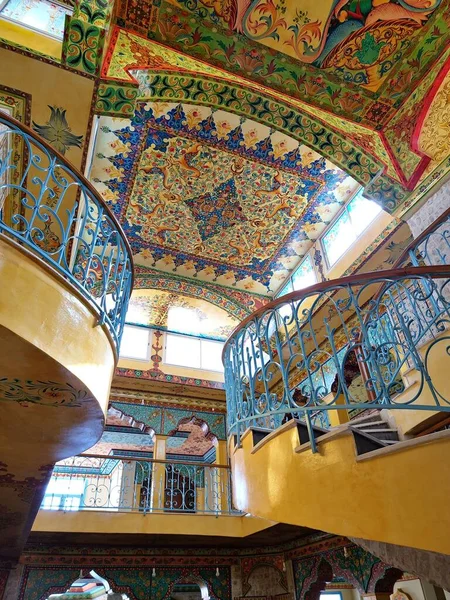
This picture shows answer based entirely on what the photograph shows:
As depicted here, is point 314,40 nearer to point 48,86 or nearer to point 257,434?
point 48,86

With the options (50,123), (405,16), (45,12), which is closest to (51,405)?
(50,123)

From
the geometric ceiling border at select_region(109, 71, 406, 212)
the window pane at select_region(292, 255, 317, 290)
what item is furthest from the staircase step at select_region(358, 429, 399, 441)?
the window pane at select_region(292, 255, 317, 290)

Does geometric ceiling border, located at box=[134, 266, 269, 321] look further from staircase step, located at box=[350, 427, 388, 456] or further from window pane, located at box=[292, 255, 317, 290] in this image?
staircase step, located at box=[350, 427, 388, 456]

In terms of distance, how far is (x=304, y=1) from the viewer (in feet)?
16.3

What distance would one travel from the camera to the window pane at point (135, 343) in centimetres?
922

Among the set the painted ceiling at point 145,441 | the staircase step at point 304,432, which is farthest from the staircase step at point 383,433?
the painted ceiling at point 145,441

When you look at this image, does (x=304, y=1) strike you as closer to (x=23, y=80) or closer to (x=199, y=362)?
(x=23, y=80)

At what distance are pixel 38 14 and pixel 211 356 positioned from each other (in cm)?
717

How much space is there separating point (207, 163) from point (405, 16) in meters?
3.66

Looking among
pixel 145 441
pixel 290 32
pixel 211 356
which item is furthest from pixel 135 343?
pixel 290 32

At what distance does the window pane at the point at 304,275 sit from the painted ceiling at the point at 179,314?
1.67 m

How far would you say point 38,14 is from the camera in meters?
5.19

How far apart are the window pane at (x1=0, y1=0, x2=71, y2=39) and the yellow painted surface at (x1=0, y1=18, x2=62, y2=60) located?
0.78 feet

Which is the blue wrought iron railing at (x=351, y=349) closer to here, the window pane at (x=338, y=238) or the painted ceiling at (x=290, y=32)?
the window pane at (x=338, y=238)
